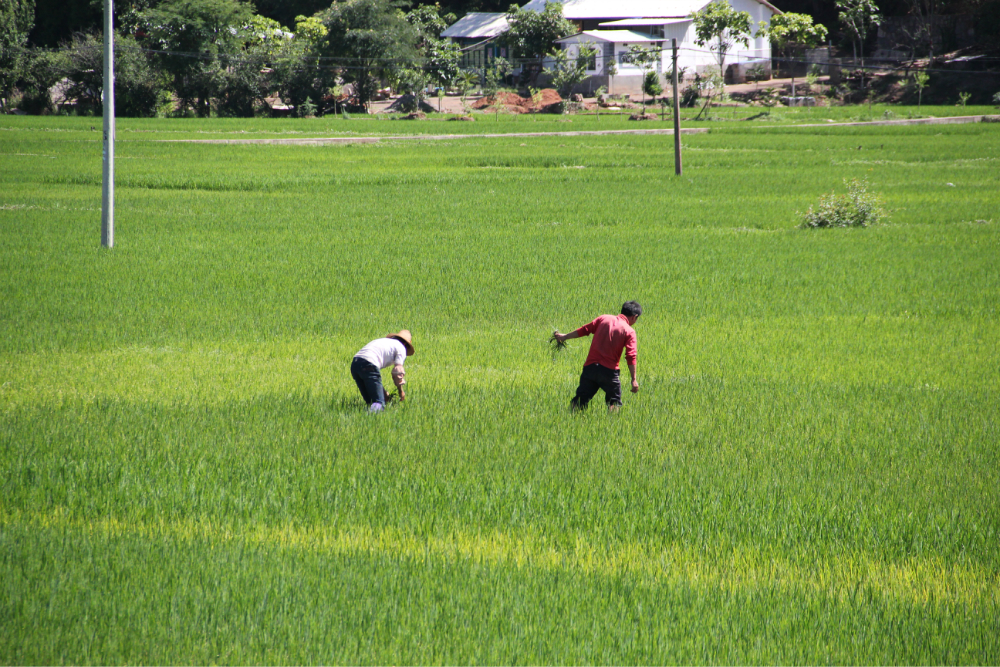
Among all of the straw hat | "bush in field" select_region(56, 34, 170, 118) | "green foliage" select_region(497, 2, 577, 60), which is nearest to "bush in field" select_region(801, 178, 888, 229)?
the straw hat

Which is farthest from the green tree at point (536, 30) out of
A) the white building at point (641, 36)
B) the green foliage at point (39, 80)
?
the green foliage at point (39, 80)

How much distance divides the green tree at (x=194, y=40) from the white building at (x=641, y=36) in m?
27.0

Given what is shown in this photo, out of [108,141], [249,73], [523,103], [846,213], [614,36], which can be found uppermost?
[614,36]

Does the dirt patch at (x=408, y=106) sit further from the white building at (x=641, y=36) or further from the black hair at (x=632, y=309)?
the black hair at (x=632, y=309)

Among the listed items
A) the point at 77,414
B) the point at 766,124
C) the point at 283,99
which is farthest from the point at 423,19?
the point at 77,414

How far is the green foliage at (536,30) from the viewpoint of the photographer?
250 ft

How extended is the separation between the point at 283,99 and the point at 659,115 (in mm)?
28638

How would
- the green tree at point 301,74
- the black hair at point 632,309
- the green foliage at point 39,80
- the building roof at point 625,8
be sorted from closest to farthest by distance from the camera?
the black hair at point 632,309
the green foliage at point 39,80
the green tree at point 301,74
the building roof at point 625,8

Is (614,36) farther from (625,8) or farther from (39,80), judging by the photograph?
(39,80)

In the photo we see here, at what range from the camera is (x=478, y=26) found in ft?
277

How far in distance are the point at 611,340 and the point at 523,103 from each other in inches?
2658

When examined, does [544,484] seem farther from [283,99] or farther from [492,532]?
[283,99]

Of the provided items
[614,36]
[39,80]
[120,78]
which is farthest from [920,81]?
[39,80]

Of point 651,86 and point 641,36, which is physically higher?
point 641,36
